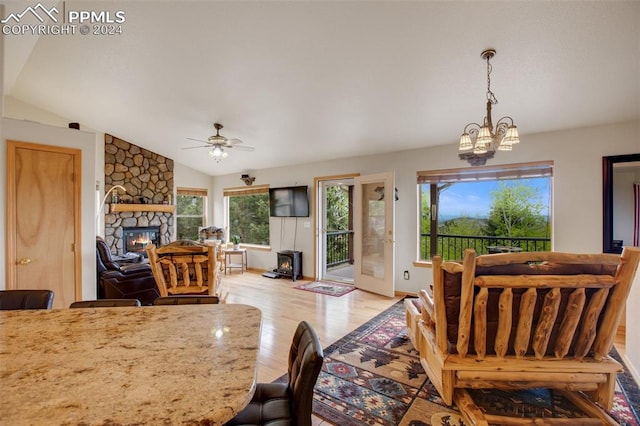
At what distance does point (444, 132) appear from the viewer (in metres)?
4.01

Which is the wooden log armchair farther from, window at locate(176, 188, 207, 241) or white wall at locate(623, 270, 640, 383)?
window at locate(176, 188, 207, 241)

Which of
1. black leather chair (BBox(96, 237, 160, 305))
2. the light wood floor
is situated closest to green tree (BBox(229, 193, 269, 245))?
the light wood floor

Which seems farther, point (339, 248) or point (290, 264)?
point (339, 248)

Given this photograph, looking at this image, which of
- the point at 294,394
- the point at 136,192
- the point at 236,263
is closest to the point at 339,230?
the point at 236,263

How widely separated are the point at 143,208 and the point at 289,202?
3.19m

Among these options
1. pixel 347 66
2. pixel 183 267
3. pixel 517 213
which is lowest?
pixel 183 267

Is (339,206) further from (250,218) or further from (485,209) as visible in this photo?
(485,209)

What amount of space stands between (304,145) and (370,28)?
277cm

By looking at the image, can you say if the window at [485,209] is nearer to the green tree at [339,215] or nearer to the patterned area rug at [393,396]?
the patterned area rug at [393,396]

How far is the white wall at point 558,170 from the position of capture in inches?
134

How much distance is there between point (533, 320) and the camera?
74.0 inches

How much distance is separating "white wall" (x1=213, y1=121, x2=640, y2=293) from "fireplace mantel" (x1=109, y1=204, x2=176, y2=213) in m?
3.97

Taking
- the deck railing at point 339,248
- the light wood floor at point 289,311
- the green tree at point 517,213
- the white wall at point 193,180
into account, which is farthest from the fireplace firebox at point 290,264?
the green tree at point 517,213

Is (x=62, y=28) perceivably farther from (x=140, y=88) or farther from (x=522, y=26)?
(x=522, y=26)
